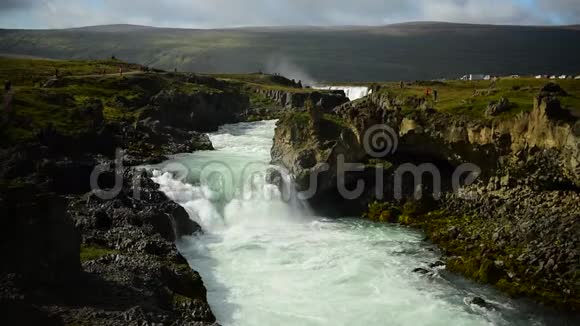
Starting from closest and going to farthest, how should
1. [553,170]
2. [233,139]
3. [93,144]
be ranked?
[553,170]
[93,144]
[233,139]

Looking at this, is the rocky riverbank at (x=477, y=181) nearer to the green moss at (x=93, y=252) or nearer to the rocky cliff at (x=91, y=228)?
the rocky cliff at (x=91, y=228)

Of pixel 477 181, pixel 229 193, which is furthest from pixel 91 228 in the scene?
pixel 477 181

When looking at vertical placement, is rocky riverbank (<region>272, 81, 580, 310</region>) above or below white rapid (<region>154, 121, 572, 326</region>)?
above

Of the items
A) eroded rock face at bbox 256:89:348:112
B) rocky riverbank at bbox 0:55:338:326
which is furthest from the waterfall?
eroded rock face at bbox 256:89:348:112

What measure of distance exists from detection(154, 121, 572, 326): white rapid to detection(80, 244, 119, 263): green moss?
5.22 meters

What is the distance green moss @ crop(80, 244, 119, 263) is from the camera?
25906 mm

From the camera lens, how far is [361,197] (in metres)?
44.3

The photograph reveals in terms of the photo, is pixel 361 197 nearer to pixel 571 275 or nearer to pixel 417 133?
pixel 417 133

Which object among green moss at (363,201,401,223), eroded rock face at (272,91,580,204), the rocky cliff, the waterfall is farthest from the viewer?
green moss at (363,201,401,223)

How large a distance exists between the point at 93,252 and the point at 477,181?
27.8m

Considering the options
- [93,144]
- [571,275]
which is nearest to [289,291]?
[571,275]

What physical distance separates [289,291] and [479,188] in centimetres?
1941

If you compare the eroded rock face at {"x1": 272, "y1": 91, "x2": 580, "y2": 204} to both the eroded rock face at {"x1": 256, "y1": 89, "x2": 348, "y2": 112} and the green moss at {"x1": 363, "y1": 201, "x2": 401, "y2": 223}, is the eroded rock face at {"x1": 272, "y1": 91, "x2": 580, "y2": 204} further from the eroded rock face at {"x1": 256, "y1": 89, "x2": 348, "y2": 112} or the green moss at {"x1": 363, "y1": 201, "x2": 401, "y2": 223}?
the eroded rock face at {"x1": 256, "y1": 89, "x2": 348, "y2": 112}

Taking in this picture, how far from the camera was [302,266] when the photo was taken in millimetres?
31844
